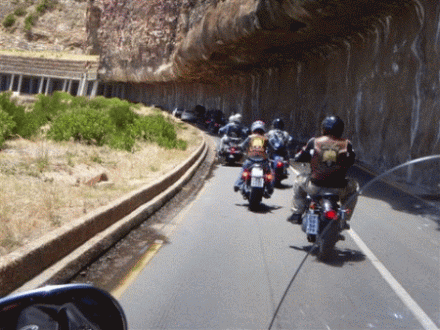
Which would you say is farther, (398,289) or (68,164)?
(68,164)

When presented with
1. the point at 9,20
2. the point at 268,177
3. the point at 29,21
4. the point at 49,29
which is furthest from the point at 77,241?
the point at 9,20

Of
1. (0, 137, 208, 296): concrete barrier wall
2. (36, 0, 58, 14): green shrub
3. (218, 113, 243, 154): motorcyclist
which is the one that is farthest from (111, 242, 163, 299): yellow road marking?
(36, 0, 58, 14): green shrub

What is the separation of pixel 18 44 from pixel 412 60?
10818cm

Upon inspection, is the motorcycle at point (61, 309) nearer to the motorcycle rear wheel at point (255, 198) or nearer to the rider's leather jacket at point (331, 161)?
the rider's leather jacket at point (331, 161)

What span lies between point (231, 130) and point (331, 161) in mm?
12872

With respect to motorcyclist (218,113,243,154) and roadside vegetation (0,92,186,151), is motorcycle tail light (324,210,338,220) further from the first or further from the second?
roadside vegetation (0,92,186,151)

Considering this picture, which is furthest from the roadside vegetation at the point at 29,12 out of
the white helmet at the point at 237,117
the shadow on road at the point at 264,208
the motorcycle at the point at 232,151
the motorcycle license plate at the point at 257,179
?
the motorcycle license plate at the point at 257,179

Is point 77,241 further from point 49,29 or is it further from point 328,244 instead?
point 49,29

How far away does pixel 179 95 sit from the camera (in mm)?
73812

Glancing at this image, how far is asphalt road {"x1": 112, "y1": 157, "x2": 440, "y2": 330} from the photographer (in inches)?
209

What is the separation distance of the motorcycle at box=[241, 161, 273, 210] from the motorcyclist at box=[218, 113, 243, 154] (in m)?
5.80

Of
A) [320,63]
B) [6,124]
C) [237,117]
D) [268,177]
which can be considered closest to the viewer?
[268,177]

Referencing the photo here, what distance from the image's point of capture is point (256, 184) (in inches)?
470

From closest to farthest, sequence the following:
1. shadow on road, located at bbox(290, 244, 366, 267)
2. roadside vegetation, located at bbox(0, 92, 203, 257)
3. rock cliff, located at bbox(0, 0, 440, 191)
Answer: shadow on road, located at bbox(290, 244, 366, 267) → roadside vegetation, located at bbox(0, 92, 203, 257) → rock cliff, located at bbox(0, 0, 440, 191)
